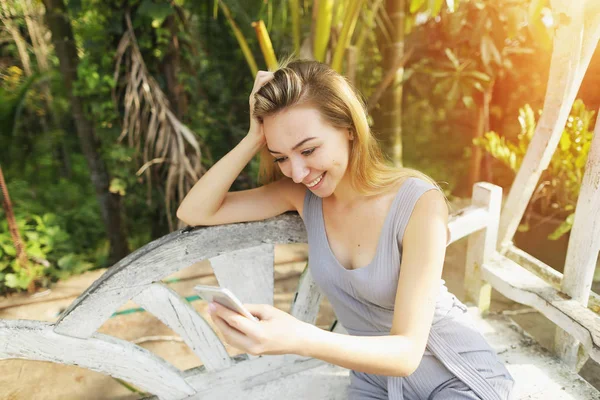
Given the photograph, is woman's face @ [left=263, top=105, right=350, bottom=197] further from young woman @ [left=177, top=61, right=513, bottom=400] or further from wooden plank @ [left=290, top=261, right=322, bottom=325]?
wooden plank @ [left=290, top=261, right=322, bottom=325]

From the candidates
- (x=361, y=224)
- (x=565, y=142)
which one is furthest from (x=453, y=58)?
(x=361, y=224)

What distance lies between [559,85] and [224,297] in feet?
4.25

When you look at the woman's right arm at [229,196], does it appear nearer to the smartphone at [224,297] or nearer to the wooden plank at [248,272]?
the wooden plank at [248,272]

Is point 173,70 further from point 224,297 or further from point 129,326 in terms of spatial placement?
point 224,297

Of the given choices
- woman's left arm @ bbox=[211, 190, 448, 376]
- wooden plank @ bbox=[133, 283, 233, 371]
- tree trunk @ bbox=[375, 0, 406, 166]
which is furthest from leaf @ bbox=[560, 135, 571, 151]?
wooden plank @ bbox=[133, 283, 233, 371]

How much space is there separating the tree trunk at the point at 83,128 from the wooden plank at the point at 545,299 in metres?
2.71

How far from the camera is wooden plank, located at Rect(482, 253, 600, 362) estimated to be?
127cm

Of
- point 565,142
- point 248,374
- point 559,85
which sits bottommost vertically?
point 248,374

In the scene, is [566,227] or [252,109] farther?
[566,227]

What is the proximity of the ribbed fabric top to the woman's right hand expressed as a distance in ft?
0.75

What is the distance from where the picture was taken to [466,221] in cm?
157

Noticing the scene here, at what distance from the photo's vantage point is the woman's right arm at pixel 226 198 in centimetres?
127

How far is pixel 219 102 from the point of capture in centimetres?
476

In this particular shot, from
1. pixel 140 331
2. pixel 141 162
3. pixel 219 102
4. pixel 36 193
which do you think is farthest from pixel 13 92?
pixel 140 331
